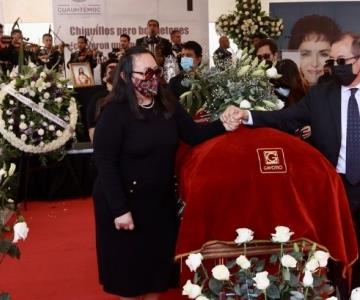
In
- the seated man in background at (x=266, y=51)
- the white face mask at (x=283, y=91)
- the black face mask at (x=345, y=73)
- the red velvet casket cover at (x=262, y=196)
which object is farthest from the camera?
the seated man in background at (x=266, y=51)

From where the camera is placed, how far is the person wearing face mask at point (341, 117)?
93.2 inches

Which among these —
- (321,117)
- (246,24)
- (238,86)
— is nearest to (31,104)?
(238,86)

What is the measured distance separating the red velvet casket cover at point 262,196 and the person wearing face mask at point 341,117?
0.30m

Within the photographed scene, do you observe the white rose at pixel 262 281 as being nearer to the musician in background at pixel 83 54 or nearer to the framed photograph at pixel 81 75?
the framed photograph at pixel 81 75

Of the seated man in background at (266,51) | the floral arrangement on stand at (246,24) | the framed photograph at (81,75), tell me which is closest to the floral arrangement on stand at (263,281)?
the seated man in background at (266,51)

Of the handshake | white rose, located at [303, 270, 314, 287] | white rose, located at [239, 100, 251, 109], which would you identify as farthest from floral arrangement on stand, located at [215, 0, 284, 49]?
white rose, located at [303, 270, 314, 287]

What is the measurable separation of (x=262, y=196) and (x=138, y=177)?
1.72 ft

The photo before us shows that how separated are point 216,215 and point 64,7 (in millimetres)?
7883

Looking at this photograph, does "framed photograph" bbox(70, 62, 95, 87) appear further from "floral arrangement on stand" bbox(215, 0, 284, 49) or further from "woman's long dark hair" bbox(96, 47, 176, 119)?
"woman's long dark hair" bbox(96, 47, 176, 119)

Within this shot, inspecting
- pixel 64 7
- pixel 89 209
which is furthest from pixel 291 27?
pixel 89 209

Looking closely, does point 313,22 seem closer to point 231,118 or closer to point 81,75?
point 81,75

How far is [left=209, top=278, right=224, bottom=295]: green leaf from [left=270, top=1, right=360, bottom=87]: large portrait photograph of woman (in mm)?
8577

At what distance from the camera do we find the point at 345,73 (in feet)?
7.73

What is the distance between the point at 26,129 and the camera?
468 centimetres
